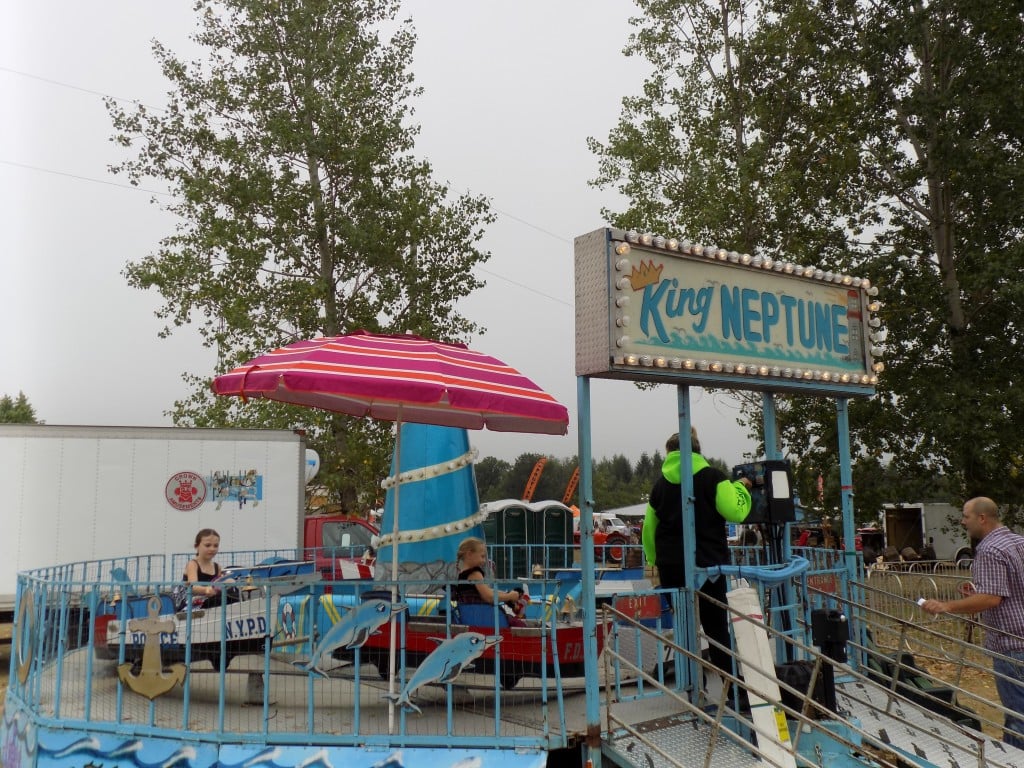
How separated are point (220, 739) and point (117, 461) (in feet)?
32.7

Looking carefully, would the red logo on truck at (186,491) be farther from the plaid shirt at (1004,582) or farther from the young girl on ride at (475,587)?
the plaid shirt at (1004,582)

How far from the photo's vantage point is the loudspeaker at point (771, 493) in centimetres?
727

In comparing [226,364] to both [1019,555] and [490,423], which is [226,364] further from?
[1019,555]

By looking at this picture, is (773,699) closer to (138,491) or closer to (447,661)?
(447,661)

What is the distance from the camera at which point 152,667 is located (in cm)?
621

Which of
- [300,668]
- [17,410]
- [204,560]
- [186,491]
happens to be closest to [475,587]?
[300,668]

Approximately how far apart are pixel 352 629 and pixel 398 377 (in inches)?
68.2

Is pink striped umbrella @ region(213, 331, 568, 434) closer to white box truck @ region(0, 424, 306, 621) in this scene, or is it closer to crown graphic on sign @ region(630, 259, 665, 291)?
crown graphic on sign @ region(630, 259, 665, 291)

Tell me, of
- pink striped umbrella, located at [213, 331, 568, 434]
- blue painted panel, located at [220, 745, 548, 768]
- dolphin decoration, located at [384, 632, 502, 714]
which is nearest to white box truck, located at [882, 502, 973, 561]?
pink striped umbrella, located at [213, 331, 568, 434]

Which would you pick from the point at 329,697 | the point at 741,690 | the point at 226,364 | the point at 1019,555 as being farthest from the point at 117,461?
the point at 1019,555

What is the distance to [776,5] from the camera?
2266cm

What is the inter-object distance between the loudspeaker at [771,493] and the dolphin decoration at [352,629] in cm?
309

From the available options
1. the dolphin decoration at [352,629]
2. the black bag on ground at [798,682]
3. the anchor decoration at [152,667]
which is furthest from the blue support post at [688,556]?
the anchor decoration at [152,667]

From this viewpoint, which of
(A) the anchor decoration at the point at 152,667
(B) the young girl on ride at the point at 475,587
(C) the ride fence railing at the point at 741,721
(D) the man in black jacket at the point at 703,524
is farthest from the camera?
(D) the man in black jacket at the point at 703,524
